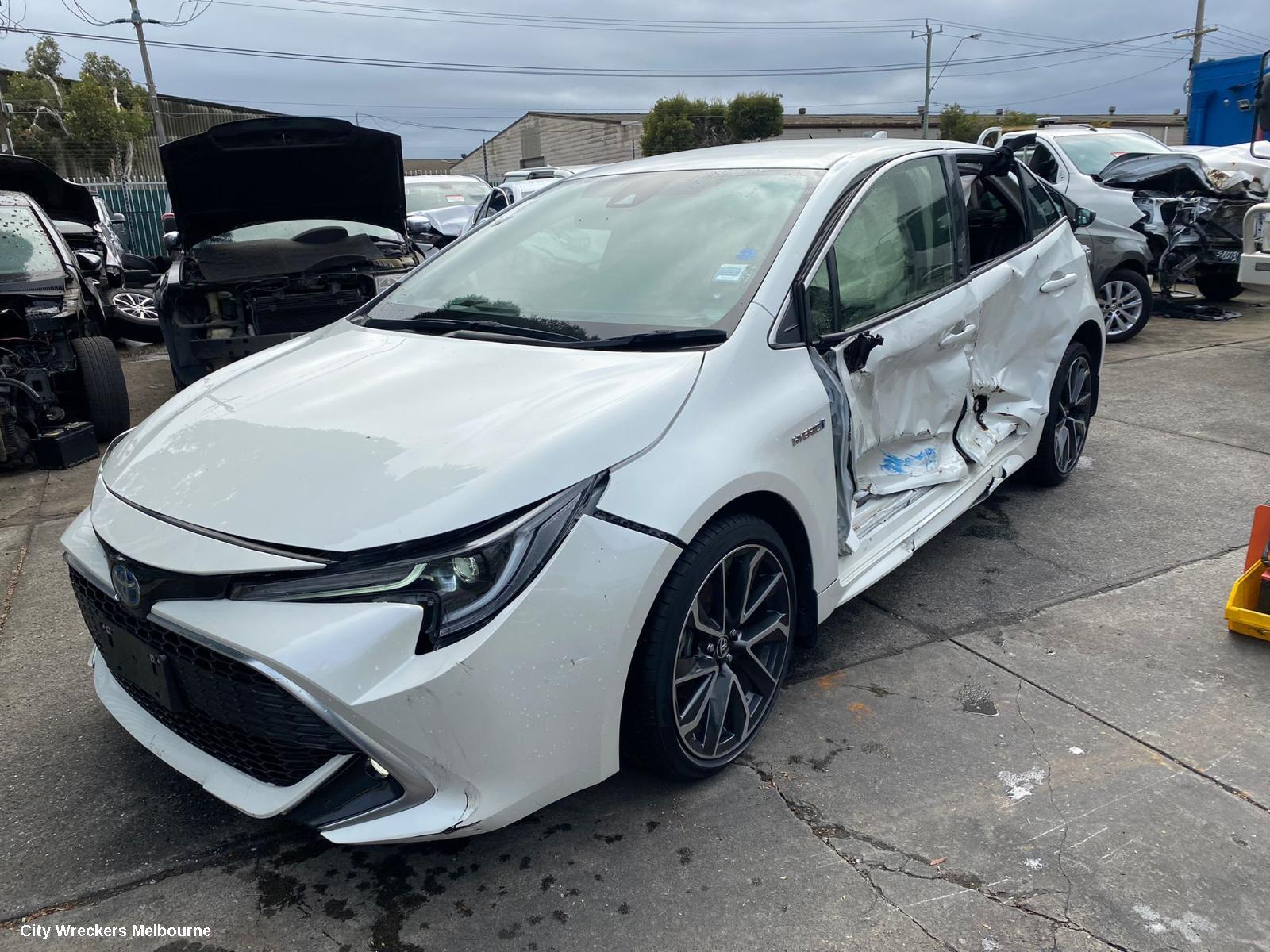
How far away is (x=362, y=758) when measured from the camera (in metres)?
2.02

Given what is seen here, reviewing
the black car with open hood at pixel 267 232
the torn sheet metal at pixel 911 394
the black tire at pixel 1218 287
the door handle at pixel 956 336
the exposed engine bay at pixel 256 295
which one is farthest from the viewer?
the black tire at pixel 1218 287

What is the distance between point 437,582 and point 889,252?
2126 mm

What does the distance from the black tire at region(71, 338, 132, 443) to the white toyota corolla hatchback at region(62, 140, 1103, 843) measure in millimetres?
3628

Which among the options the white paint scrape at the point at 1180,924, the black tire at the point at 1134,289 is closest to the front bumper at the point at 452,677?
the white paint scrape at the point at 1180,924

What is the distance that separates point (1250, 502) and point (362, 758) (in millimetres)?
4569

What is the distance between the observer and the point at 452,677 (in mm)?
1882

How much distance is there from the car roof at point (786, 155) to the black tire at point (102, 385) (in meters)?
4.01

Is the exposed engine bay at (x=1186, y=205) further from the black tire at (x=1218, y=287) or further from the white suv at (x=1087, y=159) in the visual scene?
the black tire at (x=1218, y=287)

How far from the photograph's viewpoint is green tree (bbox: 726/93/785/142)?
45.6m

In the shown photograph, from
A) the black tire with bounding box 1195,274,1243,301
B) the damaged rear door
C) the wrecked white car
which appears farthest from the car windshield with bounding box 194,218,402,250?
the black tire with bounding box 1195,274,1243,301

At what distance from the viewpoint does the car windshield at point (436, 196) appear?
14.4 metres

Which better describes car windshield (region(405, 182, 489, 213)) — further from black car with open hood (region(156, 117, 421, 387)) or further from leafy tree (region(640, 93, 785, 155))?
leafy tree (region(640, 93, 785, 155))

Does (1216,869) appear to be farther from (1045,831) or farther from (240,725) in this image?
(240,725)

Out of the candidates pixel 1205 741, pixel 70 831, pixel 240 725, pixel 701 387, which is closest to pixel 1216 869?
pixel 1205 741
